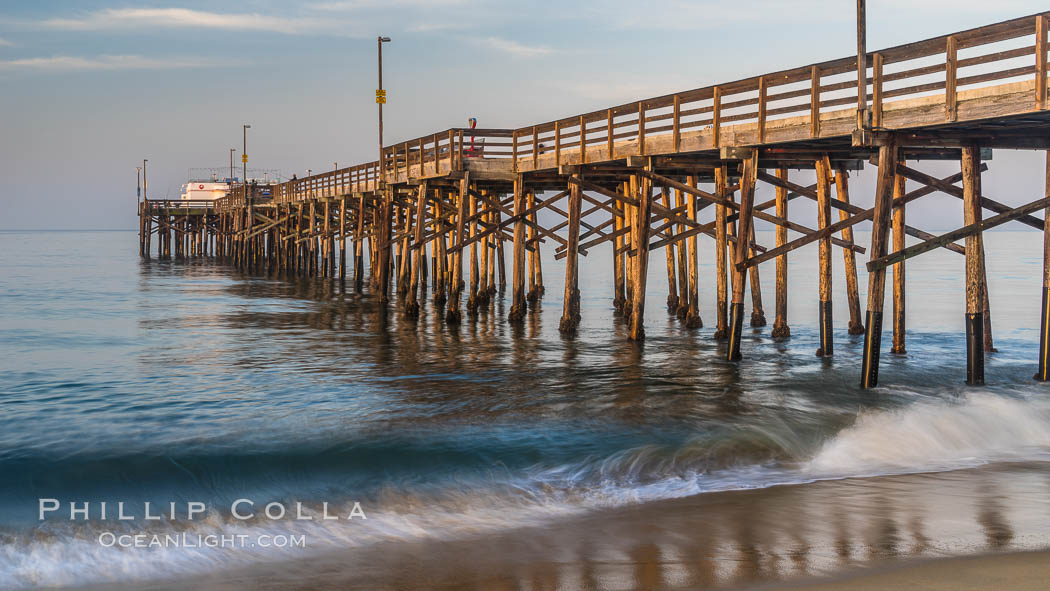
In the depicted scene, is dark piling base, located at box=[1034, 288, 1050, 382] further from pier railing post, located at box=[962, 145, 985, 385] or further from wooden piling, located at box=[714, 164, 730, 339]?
wooden piling, located at box=[714, 164, 730, 339]

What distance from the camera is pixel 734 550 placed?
6891 mm

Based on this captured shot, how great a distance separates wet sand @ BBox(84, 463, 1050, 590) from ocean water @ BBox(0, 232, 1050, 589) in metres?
0.25

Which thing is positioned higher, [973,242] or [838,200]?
[838,200]

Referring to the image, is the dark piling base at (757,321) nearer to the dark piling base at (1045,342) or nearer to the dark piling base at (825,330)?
the dark piling base at (825,330)

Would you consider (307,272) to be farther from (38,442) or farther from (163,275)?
(38,442)

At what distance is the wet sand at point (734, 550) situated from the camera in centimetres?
630

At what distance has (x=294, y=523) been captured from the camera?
26.0ft

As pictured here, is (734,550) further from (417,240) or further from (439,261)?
(439,261)

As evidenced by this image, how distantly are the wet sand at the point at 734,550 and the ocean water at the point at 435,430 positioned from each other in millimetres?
245

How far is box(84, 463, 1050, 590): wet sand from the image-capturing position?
6297 mm

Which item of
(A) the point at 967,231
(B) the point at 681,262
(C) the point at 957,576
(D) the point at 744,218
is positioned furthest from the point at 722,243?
(C) the point at 957,576

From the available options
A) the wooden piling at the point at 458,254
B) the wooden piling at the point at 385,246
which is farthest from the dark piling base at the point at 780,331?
the wooden piling at the point at 385,246

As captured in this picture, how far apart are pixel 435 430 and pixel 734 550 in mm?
4901

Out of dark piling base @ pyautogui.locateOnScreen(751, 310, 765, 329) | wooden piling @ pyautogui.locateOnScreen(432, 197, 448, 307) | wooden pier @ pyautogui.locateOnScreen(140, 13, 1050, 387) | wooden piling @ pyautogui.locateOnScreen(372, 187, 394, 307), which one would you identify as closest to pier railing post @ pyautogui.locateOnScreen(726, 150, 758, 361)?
wooden pier @ pyautogui.locateOnScreen(140, 13, 1050, 387)
